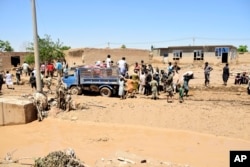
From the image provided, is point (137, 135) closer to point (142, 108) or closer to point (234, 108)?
point (142, 108)

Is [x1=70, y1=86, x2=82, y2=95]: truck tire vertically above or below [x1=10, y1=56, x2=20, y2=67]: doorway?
below

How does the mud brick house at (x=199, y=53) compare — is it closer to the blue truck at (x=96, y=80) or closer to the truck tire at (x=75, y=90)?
the blue truck at (x=96, y=80)

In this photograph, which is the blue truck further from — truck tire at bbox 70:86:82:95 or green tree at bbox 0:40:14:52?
green tree at bbox 0:40:14:52

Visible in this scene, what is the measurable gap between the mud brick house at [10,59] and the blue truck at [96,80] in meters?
21.2

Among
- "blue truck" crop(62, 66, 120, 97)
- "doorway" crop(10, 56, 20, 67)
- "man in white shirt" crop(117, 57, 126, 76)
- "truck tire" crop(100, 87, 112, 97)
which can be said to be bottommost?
"truck tire" crop(100, 87, 112, 97)

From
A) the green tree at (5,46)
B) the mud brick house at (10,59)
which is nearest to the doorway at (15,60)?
the mud brick house at (10,59)

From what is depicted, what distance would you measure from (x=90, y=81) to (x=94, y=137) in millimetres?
5924

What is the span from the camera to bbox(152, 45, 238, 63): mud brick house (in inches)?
1488

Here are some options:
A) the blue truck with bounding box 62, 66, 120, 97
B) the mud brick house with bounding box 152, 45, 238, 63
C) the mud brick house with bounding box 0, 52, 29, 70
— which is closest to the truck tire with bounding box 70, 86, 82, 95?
the blue truck with bounding box 62, 66, 120, 97

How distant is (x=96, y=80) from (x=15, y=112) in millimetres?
4802

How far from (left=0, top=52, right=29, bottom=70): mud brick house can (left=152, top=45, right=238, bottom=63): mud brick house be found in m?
18.2

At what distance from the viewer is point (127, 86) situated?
15266mm

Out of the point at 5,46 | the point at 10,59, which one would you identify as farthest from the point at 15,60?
the point at 5,46

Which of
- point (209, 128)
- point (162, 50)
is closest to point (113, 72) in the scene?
point (209, 128)
